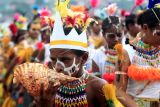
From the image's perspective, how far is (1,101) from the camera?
12.7 meters

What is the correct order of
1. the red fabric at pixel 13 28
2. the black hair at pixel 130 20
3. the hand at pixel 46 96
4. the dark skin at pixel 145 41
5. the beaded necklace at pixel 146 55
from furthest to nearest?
the red fabric at pixel 13 28
the black hair at pixel 130 20
the beaded necklace at pixel 146 55
the dark skin at pixel 145 41
the hand at pixel 46 96

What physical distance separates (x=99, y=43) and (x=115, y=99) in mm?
6739

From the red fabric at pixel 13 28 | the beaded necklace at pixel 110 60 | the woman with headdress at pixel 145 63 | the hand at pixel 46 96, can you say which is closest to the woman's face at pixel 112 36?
the beaded necklace at pixel 110 60

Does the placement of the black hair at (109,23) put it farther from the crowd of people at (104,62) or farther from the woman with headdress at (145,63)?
the woman with headdress at (145,63)

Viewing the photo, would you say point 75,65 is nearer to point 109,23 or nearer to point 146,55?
point 146,55

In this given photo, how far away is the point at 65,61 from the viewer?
16.9ft

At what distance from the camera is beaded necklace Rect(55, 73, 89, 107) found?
533 centimetres

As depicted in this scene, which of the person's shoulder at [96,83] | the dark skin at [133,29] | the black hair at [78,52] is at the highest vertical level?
the black hair at [78,52]

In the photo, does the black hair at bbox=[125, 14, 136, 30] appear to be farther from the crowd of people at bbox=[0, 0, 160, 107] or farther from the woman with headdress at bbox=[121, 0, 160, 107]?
the woman with headdress at bbox=[121, 0, 160, 107]

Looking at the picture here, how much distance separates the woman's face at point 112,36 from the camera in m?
8.15

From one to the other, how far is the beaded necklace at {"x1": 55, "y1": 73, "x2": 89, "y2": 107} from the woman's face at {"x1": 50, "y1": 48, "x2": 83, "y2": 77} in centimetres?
13

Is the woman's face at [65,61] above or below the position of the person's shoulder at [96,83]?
above

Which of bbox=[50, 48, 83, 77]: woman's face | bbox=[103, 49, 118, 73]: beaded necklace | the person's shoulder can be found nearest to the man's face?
bbox=[103, 49, 118, 73]: beaded necklace

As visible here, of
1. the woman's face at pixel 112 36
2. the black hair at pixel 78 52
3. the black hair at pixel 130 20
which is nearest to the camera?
the black hair at pixel 78 52
